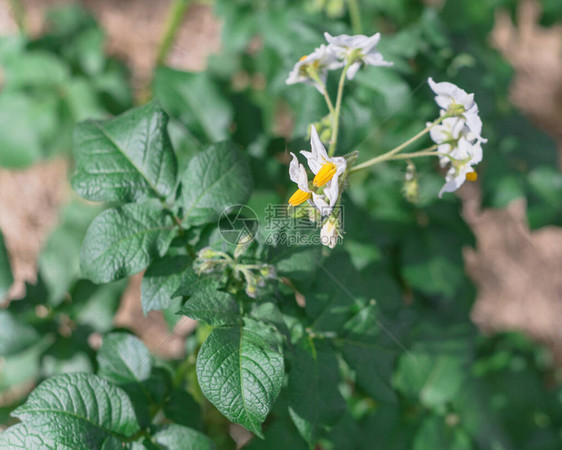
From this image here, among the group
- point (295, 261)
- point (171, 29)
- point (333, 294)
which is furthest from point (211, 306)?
point (171, 29)

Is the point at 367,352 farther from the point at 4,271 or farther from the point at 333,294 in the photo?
the point at 4,271

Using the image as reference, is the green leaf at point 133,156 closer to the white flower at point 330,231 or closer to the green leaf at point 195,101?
the white flower at point 330,231

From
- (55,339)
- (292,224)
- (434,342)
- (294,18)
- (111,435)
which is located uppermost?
(294,18)

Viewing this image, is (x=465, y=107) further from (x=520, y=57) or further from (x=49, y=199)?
(x=520, y=57)

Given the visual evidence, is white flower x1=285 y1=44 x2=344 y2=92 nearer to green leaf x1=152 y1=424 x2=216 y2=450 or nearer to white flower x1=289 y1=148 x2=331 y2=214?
white flower x1=289 y1=148 x2=331 y2=214

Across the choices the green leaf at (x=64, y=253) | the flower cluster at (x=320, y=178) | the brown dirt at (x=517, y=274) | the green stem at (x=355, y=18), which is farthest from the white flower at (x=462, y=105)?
the brown dirt at (x=517, y=274)

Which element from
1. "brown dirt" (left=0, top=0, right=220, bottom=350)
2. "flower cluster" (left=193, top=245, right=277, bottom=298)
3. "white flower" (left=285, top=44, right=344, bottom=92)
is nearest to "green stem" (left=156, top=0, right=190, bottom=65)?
"brown dirt" (left=0, top=0, right=220, bottom=350)

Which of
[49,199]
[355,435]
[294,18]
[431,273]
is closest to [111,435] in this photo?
[355,435]
